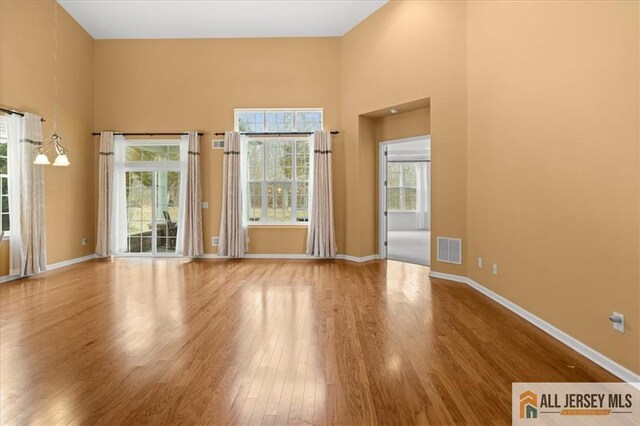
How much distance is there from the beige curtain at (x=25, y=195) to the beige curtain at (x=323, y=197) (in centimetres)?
467

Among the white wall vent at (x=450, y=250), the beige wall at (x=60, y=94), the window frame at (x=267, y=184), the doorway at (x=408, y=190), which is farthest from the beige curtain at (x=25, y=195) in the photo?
the doorway at (x=408, y=190)

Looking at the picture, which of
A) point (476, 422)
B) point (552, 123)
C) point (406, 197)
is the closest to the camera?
point (476, 422)

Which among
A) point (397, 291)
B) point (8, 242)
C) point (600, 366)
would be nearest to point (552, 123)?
point (600, 366)

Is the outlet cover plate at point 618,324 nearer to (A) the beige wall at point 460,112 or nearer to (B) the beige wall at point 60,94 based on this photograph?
(A) the beige wall at point 460,112

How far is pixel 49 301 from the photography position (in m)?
4.03

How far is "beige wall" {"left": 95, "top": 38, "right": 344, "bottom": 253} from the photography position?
6.92 metres

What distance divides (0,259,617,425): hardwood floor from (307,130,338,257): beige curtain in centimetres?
210

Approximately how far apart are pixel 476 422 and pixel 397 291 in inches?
106

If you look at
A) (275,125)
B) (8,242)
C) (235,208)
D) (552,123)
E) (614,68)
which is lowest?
(8,242)

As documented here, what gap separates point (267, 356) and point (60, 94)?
6478 mm

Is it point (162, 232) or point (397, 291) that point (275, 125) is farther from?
point (397, 291)

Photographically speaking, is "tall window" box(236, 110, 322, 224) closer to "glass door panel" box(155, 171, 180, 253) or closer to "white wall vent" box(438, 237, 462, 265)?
"glass door panel" box(155, 171, 180, 253)

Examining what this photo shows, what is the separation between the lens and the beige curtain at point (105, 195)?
680 cm

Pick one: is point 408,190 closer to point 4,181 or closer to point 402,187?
point 402,187
